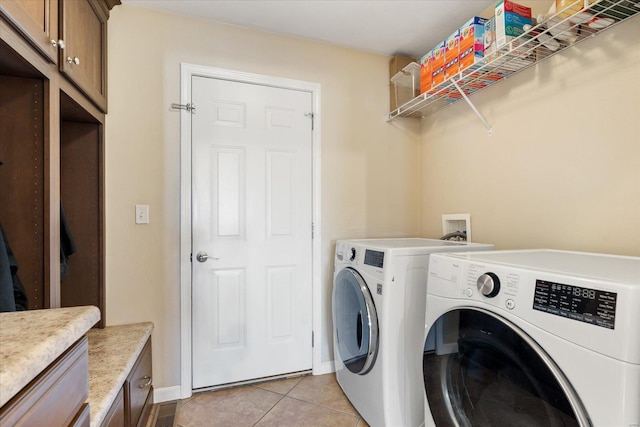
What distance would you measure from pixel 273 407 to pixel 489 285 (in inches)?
58.2

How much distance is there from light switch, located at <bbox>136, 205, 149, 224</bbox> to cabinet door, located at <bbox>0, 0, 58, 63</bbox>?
2.77 ft

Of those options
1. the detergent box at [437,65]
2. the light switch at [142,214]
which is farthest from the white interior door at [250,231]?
the detergent box at [437,65]

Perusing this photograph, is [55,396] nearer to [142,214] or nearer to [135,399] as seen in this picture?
[135,399]

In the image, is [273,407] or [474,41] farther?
[273,407]

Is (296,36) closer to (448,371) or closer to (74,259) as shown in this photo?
(74,259)

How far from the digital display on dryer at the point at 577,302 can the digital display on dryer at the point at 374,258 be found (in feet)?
2.39

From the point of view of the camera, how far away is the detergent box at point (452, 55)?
1686 millimetres

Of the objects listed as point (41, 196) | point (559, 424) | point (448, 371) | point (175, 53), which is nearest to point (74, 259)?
point (41, 196)

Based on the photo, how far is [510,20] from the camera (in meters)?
1.40

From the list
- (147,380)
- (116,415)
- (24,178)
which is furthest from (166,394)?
(24,178)

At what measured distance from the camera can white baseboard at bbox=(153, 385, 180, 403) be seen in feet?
5.98

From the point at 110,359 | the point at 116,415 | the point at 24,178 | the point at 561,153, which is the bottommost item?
the point at 116,415

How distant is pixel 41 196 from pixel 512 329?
65.5 inches

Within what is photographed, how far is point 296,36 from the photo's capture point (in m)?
2.13
